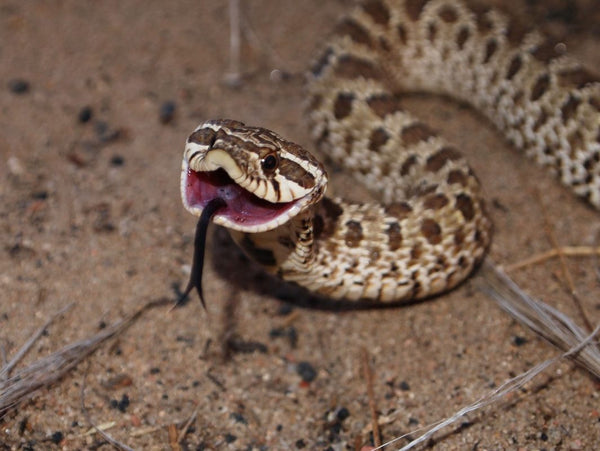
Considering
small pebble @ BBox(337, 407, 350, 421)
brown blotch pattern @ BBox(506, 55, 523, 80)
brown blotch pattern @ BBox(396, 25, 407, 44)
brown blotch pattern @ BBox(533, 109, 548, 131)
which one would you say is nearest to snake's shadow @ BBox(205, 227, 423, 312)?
small pebble @ BBox(337, 407, 350, 421)

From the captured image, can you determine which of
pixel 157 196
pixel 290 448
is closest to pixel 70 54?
pixel 157 196

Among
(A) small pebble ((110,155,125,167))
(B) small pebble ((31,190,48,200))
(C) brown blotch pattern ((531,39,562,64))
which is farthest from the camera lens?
(C) brown blotch pattern ((531,39,562,64))

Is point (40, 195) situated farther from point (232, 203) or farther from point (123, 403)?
point (232, 203)

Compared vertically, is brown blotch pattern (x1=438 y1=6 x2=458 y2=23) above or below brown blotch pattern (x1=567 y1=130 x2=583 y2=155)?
above

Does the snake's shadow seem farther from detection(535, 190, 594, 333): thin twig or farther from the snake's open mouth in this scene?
the snake's open mouth

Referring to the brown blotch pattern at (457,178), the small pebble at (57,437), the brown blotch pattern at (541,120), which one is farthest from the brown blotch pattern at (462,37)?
the small pebble at (57,437)

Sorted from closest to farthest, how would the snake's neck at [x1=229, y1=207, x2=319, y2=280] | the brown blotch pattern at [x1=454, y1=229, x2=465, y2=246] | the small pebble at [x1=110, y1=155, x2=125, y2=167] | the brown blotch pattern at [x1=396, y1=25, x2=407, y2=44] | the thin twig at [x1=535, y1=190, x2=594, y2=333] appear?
1. the snake's neck at [x1=229, y1=207, x2=319, y2=280]
2. the thin twig at [x1=535, y1=190, x2=594, y2=333]
3. the brown blotch pattern at [x1=454, y1=229, x2=465, y2=246]
4. the small pebble at [x1=110, y1=155, x2=125, y2=167]
5. the brown blotch pattern at [x1=396, y1=25, x2=407, y2=44]

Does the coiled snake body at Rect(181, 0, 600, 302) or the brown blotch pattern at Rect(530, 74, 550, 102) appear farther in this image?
the brown blotch pattern at Rect(530, 74, 550, 102)

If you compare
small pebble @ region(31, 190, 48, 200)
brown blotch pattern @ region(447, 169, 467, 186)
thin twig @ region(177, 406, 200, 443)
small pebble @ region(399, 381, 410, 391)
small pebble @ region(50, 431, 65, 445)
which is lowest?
small pebble @ region(399, 381, 410, 391)
